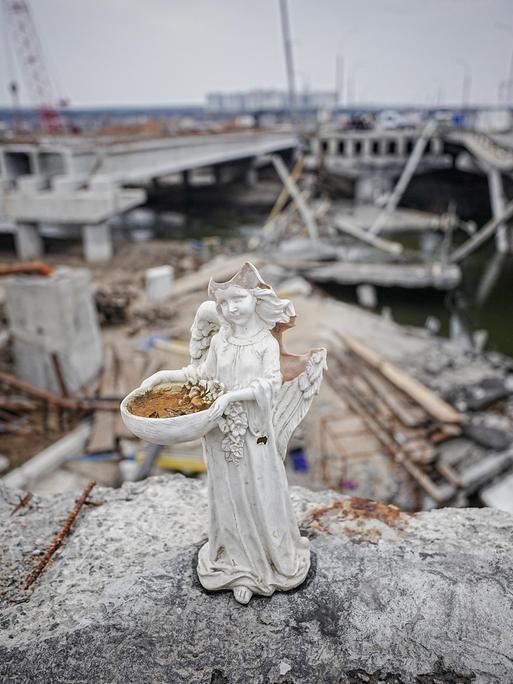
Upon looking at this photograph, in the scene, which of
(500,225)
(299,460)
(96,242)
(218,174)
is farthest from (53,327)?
(218,174)

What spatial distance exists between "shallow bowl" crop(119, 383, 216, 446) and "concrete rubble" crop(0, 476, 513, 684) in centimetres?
156

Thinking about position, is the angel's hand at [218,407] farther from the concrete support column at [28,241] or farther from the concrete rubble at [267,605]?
the concrete support column at [28,241]

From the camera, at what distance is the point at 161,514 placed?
5.33 metres

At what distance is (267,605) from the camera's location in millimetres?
4258

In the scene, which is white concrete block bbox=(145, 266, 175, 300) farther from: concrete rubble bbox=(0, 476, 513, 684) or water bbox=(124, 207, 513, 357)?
concrete rubble bbox=(0, 476, 513, 684)

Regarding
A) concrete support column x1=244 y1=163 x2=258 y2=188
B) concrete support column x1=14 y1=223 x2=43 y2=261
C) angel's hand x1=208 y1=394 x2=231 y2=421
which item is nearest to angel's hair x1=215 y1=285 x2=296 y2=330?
angel's hand x1=208 y1=394 x2=231 y2=421

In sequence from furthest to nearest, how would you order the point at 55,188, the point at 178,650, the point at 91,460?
the point at 55,188 → the point at 91,460 → the point at 178,650

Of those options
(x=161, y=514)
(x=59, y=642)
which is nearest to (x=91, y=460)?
(x=161, y=514)

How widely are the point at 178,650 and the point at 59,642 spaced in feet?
2.87

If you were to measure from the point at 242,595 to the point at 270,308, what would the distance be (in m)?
2.23

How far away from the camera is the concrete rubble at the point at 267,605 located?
3818 mm

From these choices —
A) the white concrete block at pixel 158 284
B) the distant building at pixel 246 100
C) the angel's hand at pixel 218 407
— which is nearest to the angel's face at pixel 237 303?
the angel's hand at pixel 218 407

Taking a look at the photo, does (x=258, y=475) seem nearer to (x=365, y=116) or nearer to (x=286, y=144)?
(x=286, y=144)

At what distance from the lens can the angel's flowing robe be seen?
13.1ft
